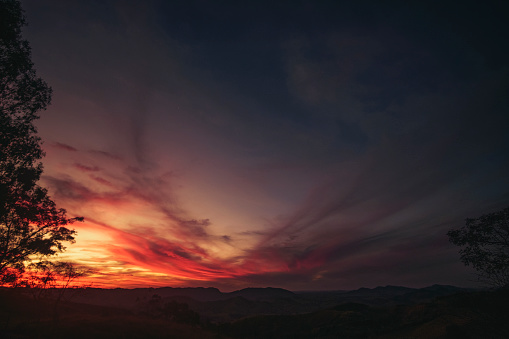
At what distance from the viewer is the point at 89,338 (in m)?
32.0

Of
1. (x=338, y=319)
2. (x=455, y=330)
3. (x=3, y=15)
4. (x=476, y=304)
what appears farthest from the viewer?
(x=338, y=319)

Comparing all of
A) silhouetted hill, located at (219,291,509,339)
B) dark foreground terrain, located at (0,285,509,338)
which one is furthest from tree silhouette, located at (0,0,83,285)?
silhouetted hill, located at (219,291,509,339)

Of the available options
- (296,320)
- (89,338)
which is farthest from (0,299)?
(296,320)

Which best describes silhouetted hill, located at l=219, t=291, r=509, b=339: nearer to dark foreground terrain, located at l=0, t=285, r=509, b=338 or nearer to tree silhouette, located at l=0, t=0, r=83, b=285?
dark foreground terrain, located at l=0, t=285, r=509, b=338

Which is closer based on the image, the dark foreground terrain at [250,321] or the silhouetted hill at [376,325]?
the dark foreground terrain at [250,321]

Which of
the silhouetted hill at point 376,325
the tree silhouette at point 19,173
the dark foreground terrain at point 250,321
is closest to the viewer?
the tree silhouette at point 19,173

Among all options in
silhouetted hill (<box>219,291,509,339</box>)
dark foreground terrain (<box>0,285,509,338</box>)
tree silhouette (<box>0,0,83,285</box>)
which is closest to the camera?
tree silhouette (<box>0,0,83,285</box>)

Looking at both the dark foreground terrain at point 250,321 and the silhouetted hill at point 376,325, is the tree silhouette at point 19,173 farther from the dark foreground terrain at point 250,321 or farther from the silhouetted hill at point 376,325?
the silhouetted hill at point 376,325

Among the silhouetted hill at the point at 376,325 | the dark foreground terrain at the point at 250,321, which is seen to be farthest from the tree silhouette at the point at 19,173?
the silhouetted hill at the point at 376,325

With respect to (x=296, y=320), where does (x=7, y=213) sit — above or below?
above

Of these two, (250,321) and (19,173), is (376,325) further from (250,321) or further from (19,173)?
(19,173)

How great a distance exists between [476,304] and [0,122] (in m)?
53.6

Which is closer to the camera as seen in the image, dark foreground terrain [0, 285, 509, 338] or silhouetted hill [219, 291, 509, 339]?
dark foreground terrain [0, 285, 509, 338]

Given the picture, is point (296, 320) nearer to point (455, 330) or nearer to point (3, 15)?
point (455, 330)
